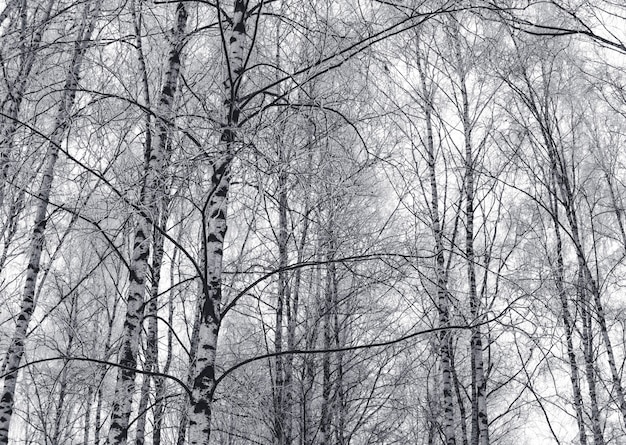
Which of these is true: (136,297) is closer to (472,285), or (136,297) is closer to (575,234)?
(472,285)

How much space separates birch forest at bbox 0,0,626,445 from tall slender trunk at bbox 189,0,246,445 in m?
0.01

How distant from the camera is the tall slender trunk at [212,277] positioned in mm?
2611

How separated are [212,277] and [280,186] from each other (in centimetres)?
57

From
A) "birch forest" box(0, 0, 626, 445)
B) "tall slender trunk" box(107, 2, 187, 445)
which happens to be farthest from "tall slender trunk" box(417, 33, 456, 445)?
"tall slender trunk" box(107, 2, 187, 445)

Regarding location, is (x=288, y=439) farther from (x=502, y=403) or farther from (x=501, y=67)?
(x=502, y=403)

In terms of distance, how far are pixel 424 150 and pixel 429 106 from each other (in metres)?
0.65

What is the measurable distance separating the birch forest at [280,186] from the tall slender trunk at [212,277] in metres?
0.01

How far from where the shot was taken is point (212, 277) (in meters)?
2.89

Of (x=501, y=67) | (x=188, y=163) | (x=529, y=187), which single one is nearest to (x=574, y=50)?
(x=529, y=187)

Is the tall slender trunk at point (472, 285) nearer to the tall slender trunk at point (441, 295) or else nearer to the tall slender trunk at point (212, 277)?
the tall slender trunk at point (441, 295)

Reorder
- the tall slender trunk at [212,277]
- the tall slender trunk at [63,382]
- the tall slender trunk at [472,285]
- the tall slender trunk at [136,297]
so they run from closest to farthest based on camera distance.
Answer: the tall slender trunk at [212,277]
the tall slender trunk at [136,297]
the tall slender trunk at [63,382]
the tall slender trunk at [472,285]

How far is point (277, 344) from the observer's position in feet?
18.2

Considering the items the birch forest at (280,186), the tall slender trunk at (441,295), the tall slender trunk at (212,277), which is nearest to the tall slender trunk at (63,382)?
the birch forest at (280,186)

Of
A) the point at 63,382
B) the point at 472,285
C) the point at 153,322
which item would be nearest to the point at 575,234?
the point at 472,285
